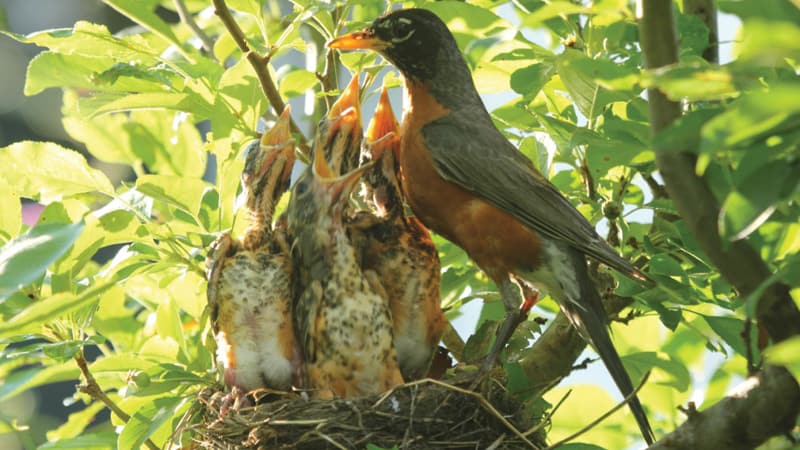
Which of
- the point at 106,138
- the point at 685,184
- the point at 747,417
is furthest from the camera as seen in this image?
the point at 106,138

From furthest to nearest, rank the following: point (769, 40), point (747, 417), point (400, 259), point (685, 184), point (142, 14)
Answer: point (400, 259), point (142, 14), point (747, 417), point (685, 184), point (769, 40)

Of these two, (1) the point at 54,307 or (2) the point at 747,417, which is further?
(2) the point at 747,417

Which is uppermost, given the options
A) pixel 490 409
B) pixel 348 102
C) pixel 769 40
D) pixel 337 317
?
pixel 769 40

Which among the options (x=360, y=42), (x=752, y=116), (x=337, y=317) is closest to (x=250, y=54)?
(x=360, y=42)

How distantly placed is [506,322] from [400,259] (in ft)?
1.07

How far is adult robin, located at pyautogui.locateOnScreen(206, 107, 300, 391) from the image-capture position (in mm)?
2641

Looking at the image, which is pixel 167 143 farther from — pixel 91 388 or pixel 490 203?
pixel 490 203

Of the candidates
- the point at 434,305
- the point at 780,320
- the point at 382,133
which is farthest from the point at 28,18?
the point at 780,320

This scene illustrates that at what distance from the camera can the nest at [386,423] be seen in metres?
2.43

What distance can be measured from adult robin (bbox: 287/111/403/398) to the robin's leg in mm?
256

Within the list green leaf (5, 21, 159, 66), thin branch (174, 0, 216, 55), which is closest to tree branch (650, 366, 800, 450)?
green leaf (5, 21, 159, 66)

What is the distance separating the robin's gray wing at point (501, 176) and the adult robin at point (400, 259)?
18 cm

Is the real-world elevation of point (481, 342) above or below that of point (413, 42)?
below

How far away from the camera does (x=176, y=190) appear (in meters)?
2.40
